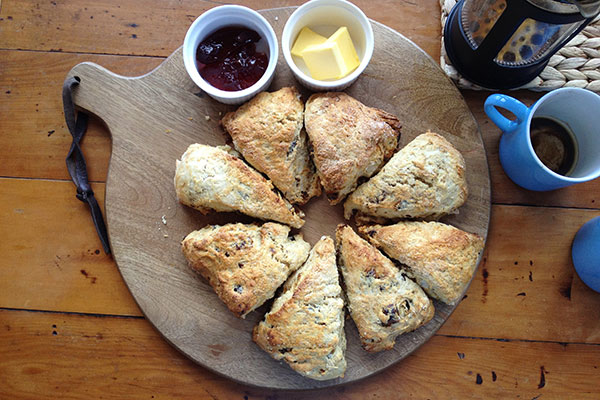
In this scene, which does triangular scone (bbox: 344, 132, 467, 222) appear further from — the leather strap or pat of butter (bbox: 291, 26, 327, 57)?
the leather strap

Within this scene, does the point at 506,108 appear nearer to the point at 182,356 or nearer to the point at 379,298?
the point at 379,298

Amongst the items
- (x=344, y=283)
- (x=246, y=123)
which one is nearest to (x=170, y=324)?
(x=344, y=283)

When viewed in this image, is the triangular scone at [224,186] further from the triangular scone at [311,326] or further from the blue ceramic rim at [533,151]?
the blue ceramic rim at [533,151]

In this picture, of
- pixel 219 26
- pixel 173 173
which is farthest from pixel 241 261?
pixel 219 26

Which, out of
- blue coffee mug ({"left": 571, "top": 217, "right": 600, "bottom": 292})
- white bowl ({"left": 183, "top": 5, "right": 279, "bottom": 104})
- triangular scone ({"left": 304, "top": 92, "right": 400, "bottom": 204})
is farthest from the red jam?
blue coffee mug ({"left": 571, "top": 217, "right": 600, "bottom": 292})

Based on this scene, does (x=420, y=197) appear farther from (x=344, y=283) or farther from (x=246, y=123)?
(x=246, y=123)

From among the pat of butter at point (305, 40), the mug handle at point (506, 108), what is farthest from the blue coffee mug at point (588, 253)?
the pat of butter at point (305, 40)
